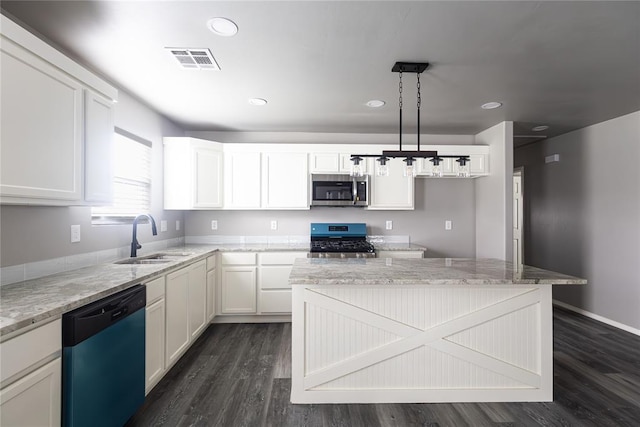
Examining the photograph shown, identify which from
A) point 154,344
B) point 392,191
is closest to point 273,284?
point 154,344

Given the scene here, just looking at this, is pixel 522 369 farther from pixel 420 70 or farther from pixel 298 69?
pixel 298 69

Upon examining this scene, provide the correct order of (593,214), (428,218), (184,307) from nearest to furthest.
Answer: (184,307), (593,214), (428,218)

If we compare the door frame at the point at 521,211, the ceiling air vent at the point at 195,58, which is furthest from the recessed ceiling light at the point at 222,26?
the door frame at the point at 521,211

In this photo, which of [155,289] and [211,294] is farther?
[211,294]

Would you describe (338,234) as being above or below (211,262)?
above

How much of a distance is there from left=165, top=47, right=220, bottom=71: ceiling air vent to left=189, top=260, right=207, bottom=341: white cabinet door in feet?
5.76

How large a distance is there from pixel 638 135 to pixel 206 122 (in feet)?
16.6

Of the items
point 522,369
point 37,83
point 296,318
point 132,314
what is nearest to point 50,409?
point 132,314

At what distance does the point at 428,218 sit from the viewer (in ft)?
14.6

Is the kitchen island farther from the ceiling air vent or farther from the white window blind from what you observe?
the white window blind

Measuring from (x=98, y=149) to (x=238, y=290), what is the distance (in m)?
2.25

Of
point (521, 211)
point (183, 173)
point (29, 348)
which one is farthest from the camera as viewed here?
point (521, 211)

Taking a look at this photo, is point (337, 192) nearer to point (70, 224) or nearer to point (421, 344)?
point (421, 344)

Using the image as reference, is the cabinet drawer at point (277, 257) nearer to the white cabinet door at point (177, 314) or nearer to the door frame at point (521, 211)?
the white cabinet door at point (177, 314)
